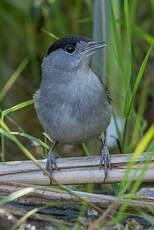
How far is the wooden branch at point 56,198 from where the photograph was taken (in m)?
→ 3.08

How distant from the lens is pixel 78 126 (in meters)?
3.53

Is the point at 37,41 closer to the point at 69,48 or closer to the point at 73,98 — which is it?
the point at 69,48

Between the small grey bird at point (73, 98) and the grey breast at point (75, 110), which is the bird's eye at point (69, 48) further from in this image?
the grey breast at point (75, 110)

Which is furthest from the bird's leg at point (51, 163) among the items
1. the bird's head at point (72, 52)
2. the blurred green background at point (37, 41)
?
the blurred green background at point (37, 41)

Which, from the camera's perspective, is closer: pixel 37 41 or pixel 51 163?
pixel 51 163

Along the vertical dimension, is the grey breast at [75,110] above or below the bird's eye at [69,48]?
below

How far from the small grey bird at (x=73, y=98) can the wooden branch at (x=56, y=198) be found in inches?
9.5

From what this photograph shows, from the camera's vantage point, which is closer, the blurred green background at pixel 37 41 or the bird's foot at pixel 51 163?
the bird's foot at pixel 51 163

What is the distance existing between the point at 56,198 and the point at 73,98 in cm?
77

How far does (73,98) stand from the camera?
11.6ft

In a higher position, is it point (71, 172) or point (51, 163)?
point (51, 163)

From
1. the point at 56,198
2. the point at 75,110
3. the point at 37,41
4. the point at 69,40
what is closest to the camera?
the point at 56,198

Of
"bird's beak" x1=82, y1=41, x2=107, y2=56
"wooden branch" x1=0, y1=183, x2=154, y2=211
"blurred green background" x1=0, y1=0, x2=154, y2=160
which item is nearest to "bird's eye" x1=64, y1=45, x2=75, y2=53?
"bird's beak" x1=82, y1=41, x2=107, y2=56

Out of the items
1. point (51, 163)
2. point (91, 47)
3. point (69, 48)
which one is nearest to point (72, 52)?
point (69, 48)
